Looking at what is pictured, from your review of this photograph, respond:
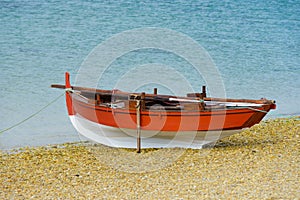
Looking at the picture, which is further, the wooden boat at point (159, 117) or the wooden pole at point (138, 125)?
the wooden pole at point (138, 125)

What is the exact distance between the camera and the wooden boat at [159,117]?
11539mm

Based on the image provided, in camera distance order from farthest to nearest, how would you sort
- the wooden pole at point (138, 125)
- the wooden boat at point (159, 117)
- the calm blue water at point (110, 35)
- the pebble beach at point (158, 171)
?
the calm blue water at point (110, 35), the wooden pole at point (138, 125), the wooden boat at point (159, 117), the pebble beach at point (158, 171)

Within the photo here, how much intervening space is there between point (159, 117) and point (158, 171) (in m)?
1.51

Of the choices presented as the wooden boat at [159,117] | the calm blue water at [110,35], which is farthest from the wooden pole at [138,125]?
the calm blue water at [110,35]

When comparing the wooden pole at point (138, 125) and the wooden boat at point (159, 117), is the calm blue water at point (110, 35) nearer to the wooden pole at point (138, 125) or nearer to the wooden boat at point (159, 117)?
the wooden boat at point (159, 117)

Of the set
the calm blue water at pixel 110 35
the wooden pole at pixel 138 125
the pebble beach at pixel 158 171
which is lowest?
the pebble beach at pixel 158 171

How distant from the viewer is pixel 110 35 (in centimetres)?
2750

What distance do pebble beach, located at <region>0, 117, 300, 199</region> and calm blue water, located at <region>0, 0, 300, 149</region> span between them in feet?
6.08

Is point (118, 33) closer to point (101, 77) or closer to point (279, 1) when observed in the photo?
point (101, 77)

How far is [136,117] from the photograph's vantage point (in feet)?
38.6

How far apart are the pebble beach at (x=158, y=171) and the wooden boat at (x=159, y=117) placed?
238mm

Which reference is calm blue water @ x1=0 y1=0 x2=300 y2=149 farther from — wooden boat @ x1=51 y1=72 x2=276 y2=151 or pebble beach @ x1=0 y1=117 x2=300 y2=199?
pebble beach @ x1=0 y1=117 x2=300 y2=199

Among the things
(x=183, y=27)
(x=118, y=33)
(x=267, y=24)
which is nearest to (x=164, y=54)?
(x=118, y=33)

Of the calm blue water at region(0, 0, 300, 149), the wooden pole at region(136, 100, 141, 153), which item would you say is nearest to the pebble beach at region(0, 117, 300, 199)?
the wooden pole at region(136, 100, 141, 153)
